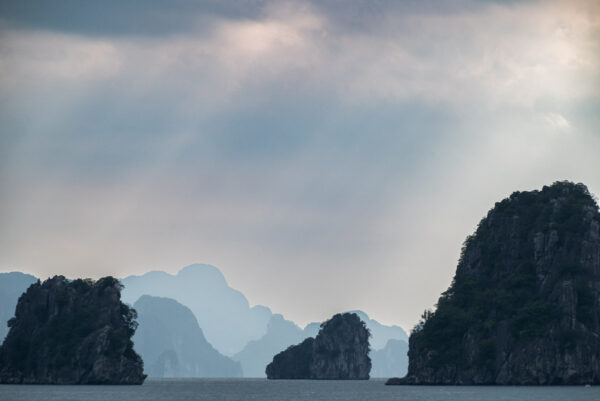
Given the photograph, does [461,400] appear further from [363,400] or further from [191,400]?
[191,400]

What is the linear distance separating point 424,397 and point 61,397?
6331 centimetres

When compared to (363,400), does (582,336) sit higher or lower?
higher

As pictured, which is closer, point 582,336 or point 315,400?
point 315,400

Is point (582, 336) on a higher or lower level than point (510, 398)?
higher

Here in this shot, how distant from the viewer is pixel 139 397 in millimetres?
166500

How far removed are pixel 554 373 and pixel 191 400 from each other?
80160 mm

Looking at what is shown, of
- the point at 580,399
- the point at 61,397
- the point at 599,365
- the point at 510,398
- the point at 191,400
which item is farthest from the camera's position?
the point at 599,365

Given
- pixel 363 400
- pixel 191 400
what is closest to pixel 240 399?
pixel 191 400

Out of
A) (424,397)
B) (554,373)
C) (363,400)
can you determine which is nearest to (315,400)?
(363,400)

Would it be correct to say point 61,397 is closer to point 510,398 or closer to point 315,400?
point 315,400

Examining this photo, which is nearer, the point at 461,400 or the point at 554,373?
the point at 461,400

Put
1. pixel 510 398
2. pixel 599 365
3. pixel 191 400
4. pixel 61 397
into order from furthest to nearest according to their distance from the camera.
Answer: pixel 599 365, pixel 191 400, pixel 61 397, pixel 510 398

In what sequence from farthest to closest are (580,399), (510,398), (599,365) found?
(599,365), (510,398), (580,399)

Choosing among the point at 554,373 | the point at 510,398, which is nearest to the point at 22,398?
the point at 510,398
